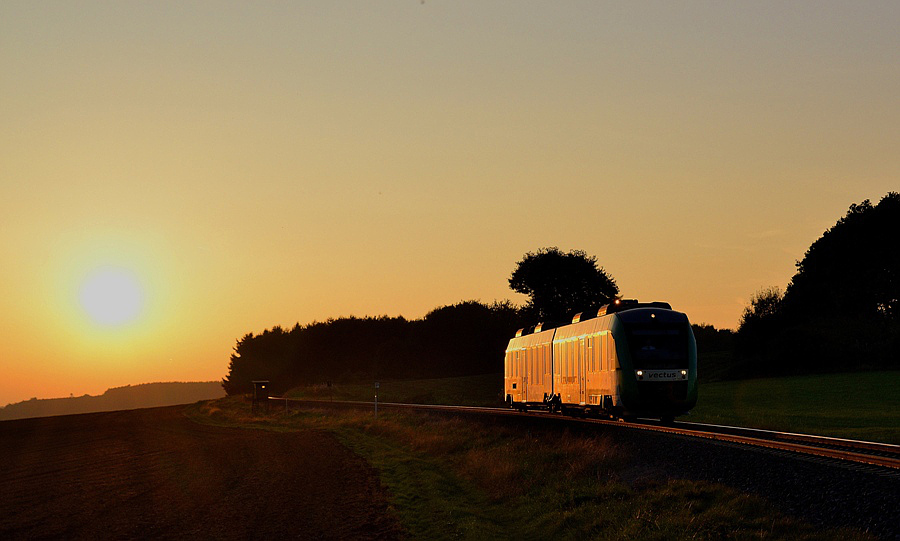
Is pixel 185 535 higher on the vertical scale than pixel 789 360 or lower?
lower

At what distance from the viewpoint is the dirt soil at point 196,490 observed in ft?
87.0

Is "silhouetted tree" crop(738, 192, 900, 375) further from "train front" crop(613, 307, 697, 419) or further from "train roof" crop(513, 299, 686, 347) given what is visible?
"train front" crop(613, 307, 697, 419)

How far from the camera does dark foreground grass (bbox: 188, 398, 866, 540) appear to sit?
17172 mm

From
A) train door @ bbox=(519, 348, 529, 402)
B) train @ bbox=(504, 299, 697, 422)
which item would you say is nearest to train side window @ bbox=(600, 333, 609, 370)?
train @ bbox=(504, 299, 697, 422)

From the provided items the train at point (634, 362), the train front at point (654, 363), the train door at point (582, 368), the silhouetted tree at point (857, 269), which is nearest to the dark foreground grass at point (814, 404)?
the train front at point (654, 363)

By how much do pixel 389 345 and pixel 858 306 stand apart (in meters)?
64.7

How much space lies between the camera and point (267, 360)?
153 m

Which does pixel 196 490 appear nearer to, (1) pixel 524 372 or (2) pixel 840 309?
(1) pixel 524 372

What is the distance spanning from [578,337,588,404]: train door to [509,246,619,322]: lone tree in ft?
224

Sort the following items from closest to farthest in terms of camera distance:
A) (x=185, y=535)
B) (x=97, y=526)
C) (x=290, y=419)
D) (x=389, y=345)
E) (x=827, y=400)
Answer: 1. (x=185, y=535)
2. (x=97, y=526)
3. (x=827, y=400)
4. (x=290, y=419)
5. (x=389, y=345)

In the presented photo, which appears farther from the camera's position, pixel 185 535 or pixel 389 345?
pixel 389 345

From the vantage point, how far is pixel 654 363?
33219mm

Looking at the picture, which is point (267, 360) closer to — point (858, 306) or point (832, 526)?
point (858, 306)

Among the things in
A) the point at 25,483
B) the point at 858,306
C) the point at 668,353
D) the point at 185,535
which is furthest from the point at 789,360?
the point at 185,535
